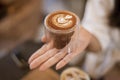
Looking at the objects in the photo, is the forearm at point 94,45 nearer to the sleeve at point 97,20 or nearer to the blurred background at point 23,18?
the sleeve at point 97,20

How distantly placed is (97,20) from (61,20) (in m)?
0.42

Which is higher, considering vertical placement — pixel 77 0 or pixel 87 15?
pixel 87 15

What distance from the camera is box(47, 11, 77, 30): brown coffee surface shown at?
630 mm

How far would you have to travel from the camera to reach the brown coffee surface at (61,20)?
630mm

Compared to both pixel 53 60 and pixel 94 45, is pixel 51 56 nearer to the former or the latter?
pixel 53 60

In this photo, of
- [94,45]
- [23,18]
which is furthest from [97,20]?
[23,18]

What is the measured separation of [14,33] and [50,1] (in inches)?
16.3

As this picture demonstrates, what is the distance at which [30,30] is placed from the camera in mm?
1801

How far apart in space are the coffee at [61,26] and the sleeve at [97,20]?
1.21 feet

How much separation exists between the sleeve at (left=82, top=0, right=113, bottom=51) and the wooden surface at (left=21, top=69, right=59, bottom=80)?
0.30 metres

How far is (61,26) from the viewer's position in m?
0.63

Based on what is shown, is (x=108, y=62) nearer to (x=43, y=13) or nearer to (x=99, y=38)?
(x=99, y=38)

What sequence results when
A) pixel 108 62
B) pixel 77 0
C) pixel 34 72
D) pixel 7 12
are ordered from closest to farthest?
pixel 34 72 → pixel 108 62 → pixel 7 12 → pixel 77 0

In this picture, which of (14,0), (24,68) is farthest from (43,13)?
(24,68)
